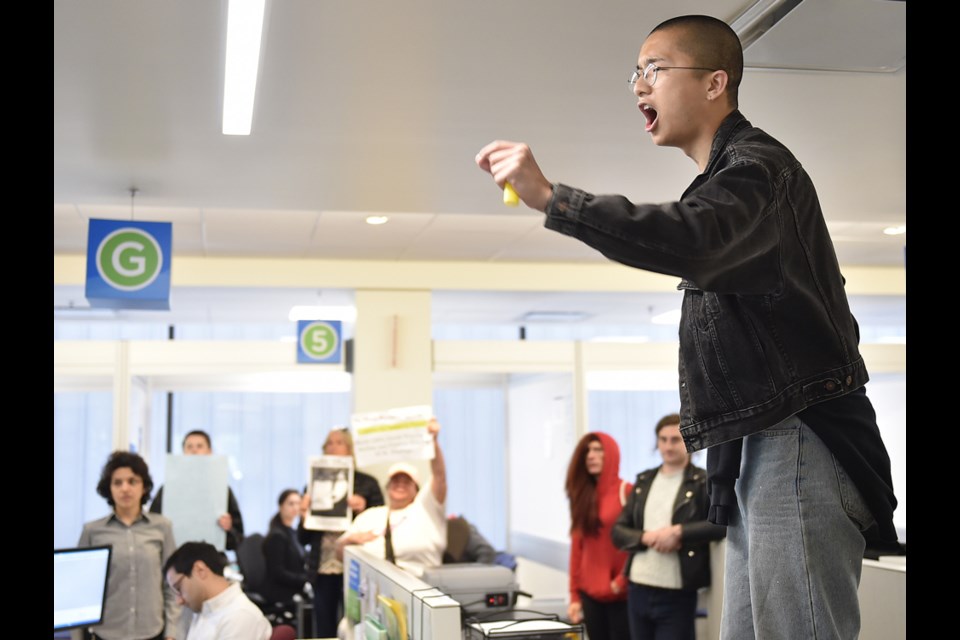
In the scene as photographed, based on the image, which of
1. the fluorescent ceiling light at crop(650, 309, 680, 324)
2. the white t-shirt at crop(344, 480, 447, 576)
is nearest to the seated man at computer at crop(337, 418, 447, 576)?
the white t-shirt at crop(344, 480, 447, 576)

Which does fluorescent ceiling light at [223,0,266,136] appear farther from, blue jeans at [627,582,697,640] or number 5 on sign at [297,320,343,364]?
number 5 on sign at [297,320,343,364]

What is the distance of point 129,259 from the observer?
661cm

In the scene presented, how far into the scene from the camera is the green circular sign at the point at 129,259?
6.55 m

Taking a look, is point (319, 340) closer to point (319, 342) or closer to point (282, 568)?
point (319, 342)

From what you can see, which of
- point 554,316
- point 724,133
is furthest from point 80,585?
point 554,316

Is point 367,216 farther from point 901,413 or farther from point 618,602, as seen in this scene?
point 901,413

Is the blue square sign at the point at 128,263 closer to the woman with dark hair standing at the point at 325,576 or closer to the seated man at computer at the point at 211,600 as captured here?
the woman with dark hair standing at the point at 325,576

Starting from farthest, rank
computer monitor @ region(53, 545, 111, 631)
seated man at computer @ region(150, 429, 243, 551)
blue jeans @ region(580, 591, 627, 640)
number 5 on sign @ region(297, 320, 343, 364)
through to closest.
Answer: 1. number 5 on sign @ region(297, 320, 343, 364)
2. seated man at computer @ region(150, 429, 243, 551)
3. blue jeans @ region(580, 591, 627, 640)
4. computer monitor @ region(53, 545, 111, 631)

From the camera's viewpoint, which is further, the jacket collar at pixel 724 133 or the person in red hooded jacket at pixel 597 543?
the person in red hooded jacket at pixel 597 543

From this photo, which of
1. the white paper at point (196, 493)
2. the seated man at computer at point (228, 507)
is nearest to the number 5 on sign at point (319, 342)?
the seated man at computer at point (228, 507)

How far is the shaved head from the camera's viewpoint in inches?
65.6

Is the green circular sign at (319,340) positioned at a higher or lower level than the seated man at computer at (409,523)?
higher

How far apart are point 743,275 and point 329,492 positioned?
6.07m

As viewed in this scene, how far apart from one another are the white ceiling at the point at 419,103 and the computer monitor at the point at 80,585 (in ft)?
6.52
